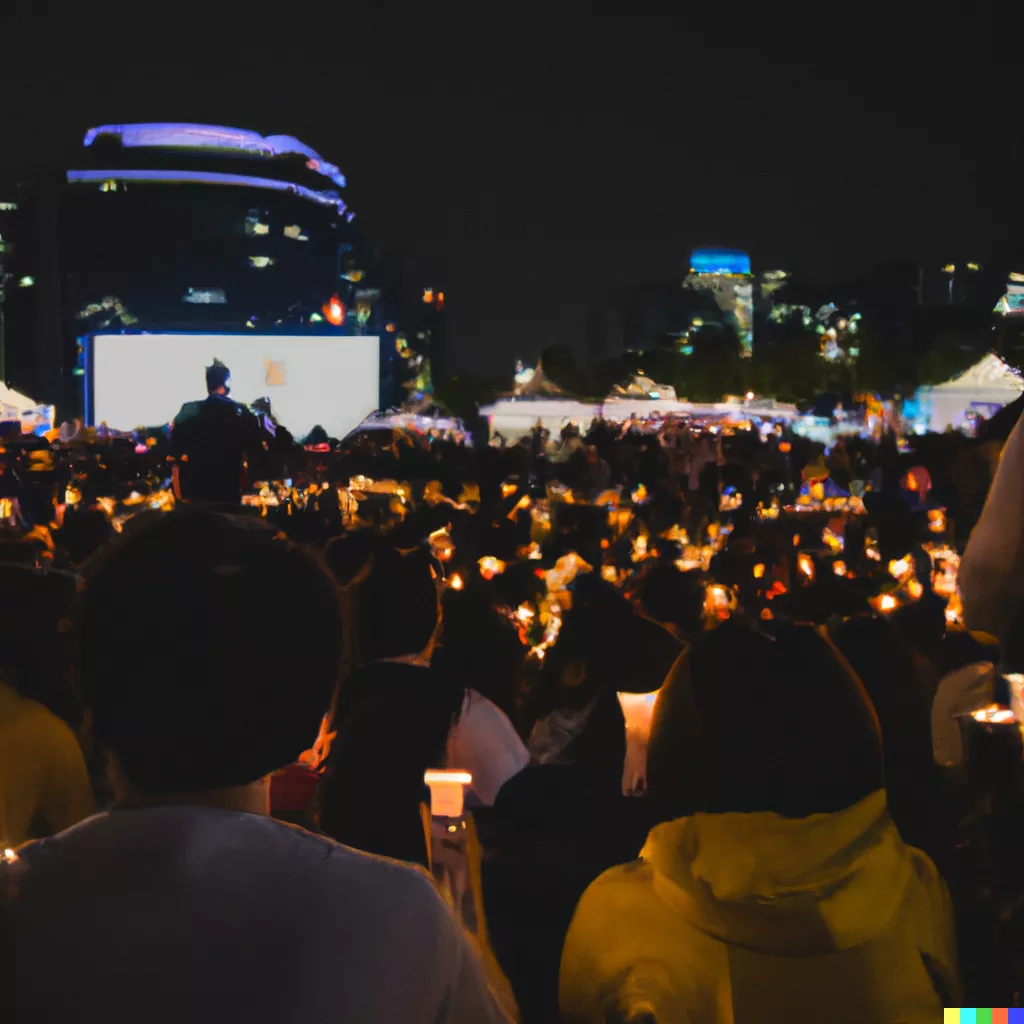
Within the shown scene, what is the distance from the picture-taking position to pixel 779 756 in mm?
1984

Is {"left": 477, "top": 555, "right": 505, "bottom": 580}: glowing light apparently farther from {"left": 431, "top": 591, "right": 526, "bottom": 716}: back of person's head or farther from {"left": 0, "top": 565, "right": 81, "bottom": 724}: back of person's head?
{"left": 0, "top": 565, "right": 81, "bottom": 724}: back of person's head

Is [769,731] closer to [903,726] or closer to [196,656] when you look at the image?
[196,656]

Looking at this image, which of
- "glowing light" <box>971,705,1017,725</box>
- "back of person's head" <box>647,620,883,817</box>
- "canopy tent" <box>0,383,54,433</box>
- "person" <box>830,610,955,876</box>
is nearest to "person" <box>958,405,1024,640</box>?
"back of person's head" <box>647,620,883,817</box>

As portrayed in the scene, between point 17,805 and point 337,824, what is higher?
point 17,805

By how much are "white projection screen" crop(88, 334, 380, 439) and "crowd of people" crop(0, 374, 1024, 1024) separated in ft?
133

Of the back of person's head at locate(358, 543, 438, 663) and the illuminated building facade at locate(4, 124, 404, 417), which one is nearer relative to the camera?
the back of person's head at locate(358, 543, 438, 663)

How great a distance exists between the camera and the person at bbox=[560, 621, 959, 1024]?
1.95m

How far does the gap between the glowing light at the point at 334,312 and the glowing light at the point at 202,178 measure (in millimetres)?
8863

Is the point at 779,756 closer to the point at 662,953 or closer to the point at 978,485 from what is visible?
the point at 662,953

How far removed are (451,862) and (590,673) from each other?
90 centimetres

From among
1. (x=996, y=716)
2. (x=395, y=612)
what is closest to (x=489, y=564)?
(x=395, y=612)

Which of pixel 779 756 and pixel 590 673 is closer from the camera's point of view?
pixel 779 756

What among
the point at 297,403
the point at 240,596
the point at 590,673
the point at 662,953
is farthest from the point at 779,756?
the point at 297,403

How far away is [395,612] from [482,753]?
1.61 feet
